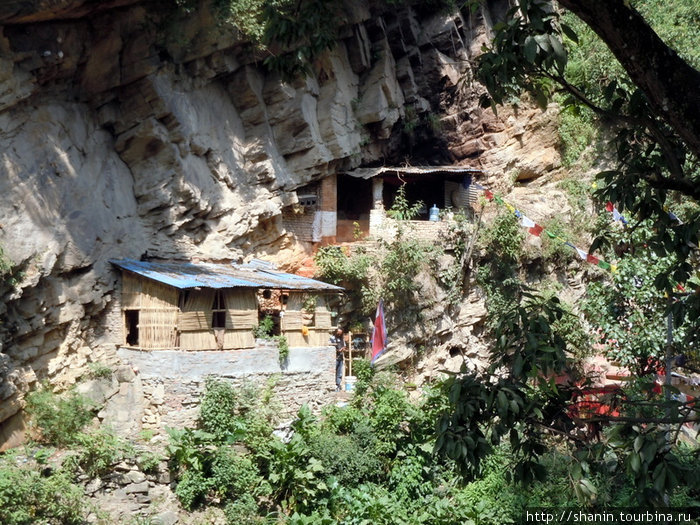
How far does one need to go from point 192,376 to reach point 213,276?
211cm

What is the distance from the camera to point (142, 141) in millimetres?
15117

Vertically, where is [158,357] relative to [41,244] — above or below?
below

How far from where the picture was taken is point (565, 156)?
2183cm

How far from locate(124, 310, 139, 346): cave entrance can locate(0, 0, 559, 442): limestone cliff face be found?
0.43 m

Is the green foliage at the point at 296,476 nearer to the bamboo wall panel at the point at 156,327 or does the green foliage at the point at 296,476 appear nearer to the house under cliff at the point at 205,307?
the house under cliff at the point at 205,307

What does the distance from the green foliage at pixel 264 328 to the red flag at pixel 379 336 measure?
8.19ft

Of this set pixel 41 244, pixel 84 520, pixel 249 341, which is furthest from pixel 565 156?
pixel 84 520

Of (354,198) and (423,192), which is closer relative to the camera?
(354,198)

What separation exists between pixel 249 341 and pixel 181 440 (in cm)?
260

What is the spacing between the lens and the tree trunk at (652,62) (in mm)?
4348

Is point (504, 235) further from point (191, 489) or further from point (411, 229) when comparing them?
point (191, 489)

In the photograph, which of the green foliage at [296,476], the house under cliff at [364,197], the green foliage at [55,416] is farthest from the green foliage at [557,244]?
the green foliage at [55,416]

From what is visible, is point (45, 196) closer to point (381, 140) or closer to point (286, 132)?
point (286, 132)

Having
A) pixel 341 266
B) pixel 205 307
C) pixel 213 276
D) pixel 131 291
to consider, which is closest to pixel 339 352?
pixel 341 266
